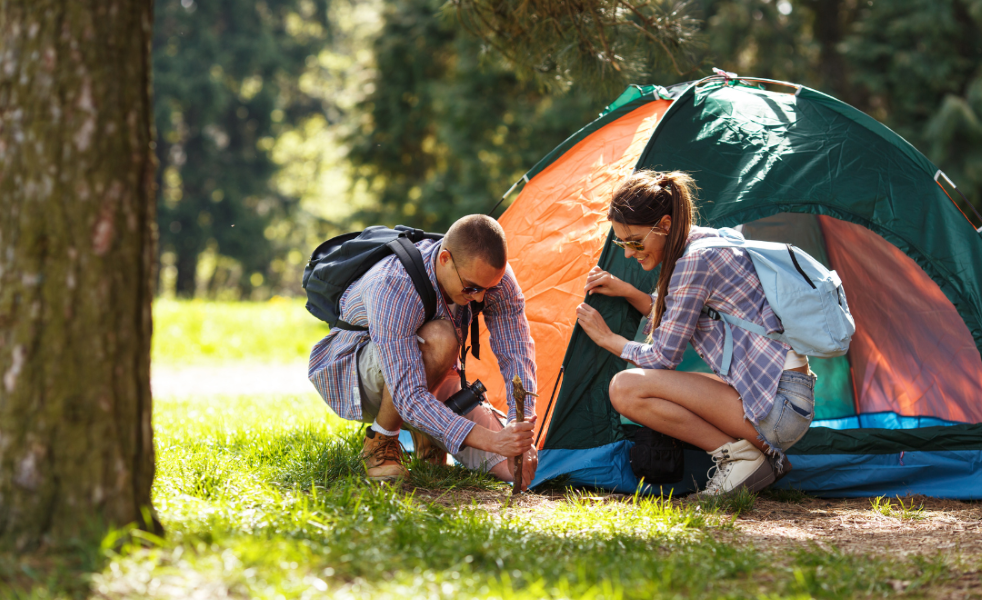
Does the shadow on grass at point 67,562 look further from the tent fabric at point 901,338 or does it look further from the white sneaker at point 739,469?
the tent fabric at point 901,338

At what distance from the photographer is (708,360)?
3.16 m

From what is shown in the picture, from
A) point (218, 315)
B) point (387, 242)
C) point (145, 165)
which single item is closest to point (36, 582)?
point (145, 165)

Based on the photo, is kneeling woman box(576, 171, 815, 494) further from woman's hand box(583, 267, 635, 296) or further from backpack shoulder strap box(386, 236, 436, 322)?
backpack shoulder strap box(386, 236, 436, 322)

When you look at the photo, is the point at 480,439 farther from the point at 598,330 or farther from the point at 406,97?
the point at 406,97

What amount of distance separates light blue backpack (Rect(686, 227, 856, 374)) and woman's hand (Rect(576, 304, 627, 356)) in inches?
17.3

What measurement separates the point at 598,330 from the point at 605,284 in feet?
0.70

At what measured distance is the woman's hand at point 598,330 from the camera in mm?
3197

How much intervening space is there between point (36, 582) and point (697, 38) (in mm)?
4152

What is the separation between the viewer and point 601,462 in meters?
3.31

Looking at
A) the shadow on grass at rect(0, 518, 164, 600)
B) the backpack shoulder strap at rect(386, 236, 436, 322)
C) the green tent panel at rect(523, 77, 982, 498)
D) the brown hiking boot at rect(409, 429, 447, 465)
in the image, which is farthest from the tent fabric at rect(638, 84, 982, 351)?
the shadow on grass at rect(0, 518, 164, 600)

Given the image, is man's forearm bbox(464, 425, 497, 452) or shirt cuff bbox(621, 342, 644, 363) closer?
man's forearm bbox(464, 425, 497, 452)

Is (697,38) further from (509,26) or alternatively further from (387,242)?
(387,242)

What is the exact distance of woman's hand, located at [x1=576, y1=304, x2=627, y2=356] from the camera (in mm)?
3197

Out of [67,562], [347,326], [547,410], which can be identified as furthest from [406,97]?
[67,562]
